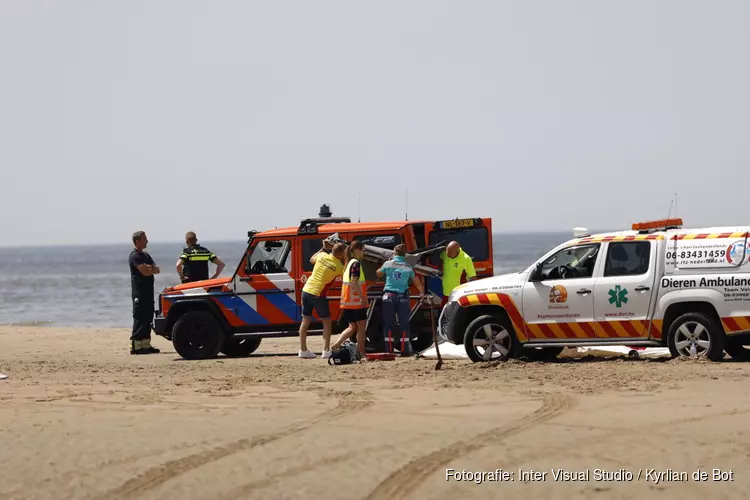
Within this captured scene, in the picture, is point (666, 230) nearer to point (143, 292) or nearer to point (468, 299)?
point (468, 299)

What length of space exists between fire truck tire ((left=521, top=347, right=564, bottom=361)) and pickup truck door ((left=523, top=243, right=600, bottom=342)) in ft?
2.62

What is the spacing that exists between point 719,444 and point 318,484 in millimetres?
Result: 2889

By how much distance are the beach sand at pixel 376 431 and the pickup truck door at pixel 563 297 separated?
1.66ft

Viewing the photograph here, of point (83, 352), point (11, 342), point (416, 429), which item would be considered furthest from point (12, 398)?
point (11, 342)

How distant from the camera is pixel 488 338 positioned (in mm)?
14703

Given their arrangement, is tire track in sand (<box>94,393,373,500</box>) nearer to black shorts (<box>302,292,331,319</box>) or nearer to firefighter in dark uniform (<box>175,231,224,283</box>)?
black shorts (<box>302,292,331,319</box>)

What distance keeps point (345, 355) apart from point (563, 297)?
2796 mm

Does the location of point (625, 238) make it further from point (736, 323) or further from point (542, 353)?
point (542, 353)

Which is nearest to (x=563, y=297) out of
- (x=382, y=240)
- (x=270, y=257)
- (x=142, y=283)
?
(x=382, y=240)

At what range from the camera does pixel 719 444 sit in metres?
8.73

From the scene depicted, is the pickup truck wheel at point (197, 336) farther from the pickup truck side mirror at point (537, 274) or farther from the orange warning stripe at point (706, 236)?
the orange warning stripe at point (706, 236)

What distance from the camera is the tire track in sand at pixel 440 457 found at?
7811mm

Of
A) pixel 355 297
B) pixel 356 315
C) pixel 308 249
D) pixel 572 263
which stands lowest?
pixel 356 315

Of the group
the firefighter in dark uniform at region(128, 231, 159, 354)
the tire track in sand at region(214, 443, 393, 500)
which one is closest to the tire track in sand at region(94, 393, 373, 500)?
the tire track in sand at region(214, 443, 393, 500)
